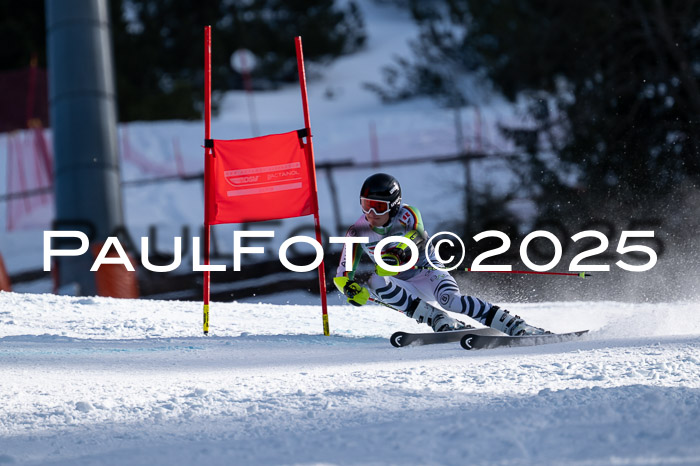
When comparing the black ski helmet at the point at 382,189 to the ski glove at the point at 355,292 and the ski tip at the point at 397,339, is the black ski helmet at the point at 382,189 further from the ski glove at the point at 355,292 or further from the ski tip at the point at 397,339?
the ski tip at the point at 397,339

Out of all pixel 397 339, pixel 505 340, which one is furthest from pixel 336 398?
pixel 505 340

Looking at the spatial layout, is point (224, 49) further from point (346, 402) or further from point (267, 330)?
point (346, 402)

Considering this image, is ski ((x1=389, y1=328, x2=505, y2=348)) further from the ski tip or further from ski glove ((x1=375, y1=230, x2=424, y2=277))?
ski glove ((x1=375, y1=230, x2=424, y2=277))

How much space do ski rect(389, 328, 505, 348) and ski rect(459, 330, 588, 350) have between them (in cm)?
5

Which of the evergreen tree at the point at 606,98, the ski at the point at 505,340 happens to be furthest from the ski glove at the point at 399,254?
the evergreen tree at the point at 606,98

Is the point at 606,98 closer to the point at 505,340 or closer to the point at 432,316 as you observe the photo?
the point at 432,316

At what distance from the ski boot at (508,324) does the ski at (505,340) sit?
0.27 feet

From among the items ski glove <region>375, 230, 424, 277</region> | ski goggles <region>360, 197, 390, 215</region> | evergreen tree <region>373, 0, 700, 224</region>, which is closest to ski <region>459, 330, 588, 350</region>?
ski glove <region>375, 230, 424, 277</region>

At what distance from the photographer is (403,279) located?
6.80m

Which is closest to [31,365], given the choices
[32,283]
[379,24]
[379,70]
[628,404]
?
[628,404]

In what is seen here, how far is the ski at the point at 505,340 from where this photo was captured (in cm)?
611

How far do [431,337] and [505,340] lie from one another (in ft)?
1.80

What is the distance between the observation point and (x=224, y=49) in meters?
37.8

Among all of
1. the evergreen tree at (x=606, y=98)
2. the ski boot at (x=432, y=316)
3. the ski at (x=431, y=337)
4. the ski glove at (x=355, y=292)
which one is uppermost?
the evergreen tree at (x=606, y=98)
